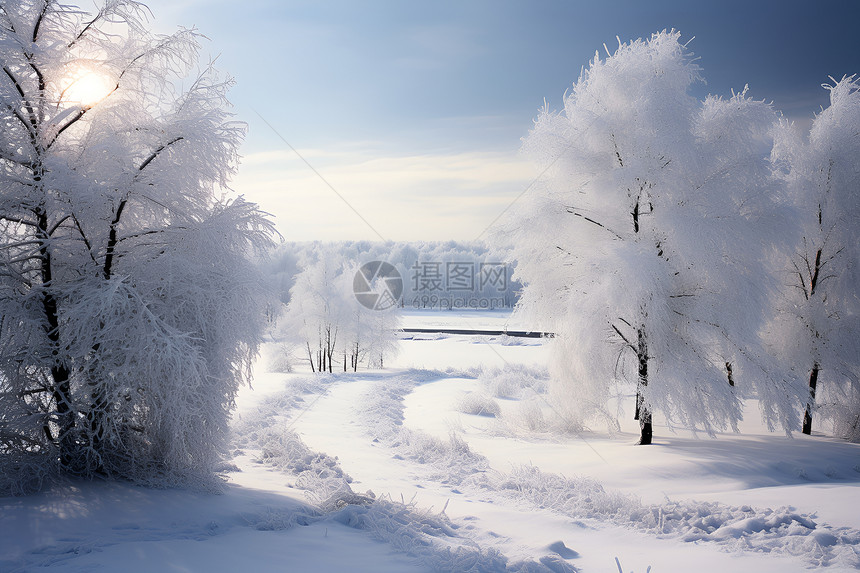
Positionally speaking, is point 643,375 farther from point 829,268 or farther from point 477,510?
point 829,268

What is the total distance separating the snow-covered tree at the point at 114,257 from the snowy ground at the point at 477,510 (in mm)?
928

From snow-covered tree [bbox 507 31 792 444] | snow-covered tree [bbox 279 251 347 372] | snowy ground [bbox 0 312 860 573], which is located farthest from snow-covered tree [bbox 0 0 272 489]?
snow-covered tree [bbox 279 251 347 372]

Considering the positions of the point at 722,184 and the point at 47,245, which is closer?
the point at 47,245

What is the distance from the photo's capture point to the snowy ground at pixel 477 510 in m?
4.80

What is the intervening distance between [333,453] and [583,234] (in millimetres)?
8105

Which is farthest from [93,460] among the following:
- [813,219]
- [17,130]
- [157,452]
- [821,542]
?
[813,219]

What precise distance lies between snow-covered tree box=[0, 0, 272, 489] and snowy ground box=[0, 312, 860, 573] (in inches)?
36.5

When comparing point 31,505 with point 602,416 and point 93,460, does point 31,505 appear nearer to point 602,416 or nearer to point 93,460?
point 93,460

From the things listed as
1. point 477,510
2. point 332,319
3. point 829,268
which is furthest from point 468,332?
point 477,510

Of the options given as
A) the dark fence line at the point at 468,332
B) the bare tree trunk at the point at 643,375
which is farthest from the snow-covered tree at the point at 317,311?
the bare tree trunk at the point at 643,375

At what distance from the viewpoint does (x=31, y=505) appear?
5348 mm

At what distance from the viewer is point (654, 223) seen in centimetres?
1038

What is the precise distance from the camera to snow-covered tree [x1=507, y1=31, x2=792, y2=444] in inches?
387

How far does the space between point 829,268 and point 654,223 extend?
6229 millimetres
